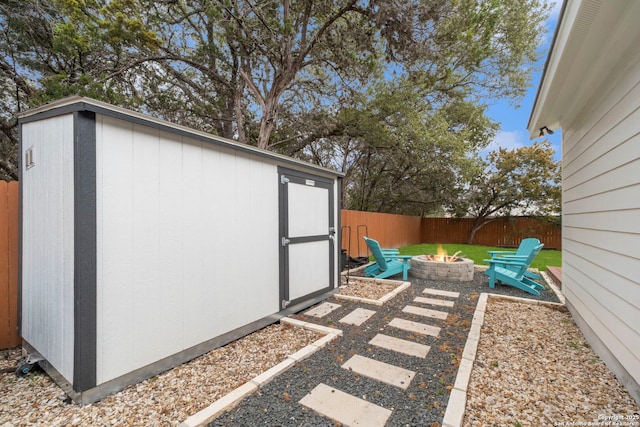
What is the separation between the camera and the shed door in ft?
12.1

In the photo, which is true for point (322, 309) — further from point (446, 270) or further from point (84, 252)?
point (446, 270)

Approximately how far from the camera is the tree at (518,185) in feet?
41.4

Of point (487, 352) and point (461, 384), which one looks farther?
point (487, 352)

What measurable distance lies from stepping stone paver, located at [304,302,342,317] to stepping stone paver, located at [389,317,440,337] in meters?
0.91

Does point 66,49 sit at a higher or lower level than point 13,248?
higher

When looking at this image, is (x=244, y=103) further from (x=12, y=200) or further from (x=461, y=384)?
(x=461, y=384)

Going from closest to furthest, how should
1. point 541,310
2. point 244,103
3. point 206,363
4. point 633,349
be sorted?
point 633,349, point 206,363, point 541,310, point 244,103

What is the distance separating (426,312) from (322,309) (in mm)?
1471

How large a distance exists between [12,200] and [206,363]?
2470 mm

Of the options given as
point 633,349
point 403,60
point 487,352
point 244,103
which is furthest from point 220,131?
point 633,349

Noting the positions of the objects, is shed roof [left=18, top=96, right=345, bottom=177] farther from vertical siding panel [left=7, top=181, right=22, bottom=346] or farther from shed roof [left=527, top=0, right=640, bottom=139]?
shed roof [left=527, top=0, right=640, bottom=139]

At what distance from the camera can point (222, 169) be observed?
288cm

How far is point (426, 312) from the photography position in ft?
12.8

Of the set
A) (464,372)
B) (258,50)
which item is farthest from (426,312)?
(258,50)
